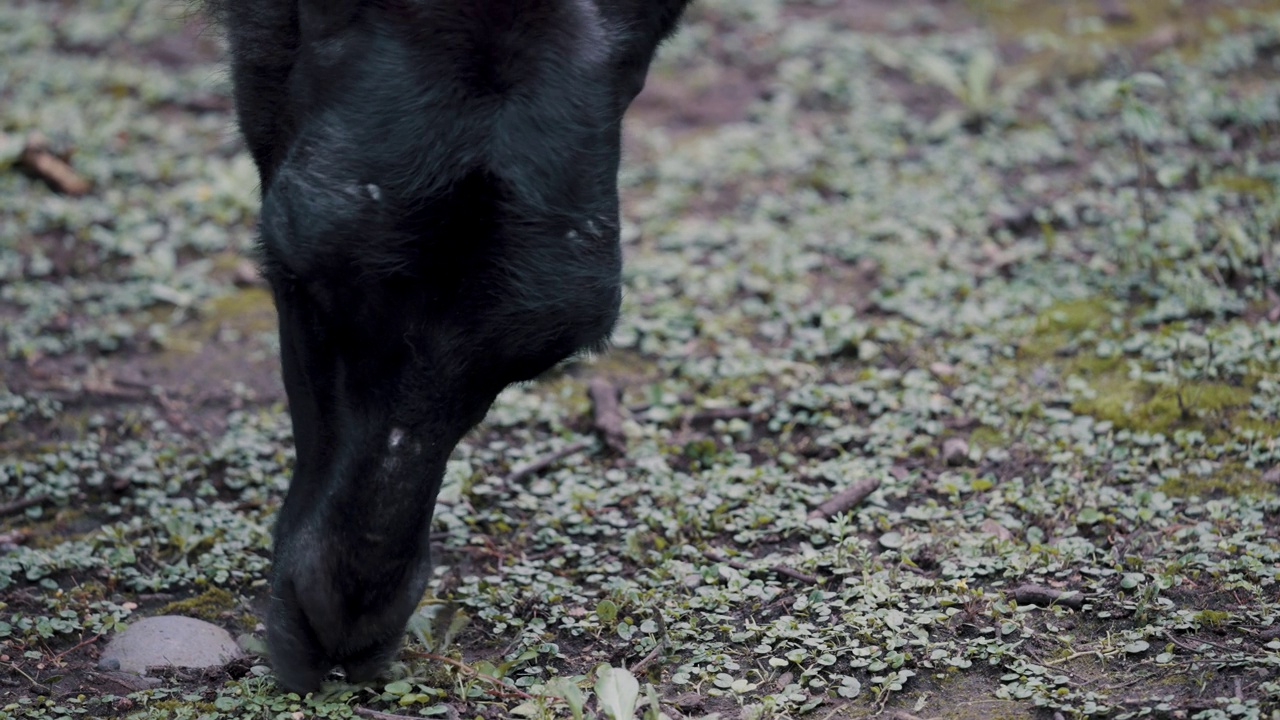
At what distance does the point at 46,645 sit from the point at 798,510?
7.23 ft

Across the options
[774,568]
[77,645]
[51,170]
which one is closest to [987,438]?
[774,568]

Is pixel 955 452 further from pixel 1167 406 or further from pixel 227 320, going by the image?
pixel 227 320

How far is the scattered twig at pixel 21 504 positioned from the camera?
171 inches

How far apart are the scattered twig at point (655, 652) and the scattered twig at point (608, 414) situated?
1.22 m

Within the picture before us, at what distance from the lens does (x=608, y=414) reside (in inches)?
193

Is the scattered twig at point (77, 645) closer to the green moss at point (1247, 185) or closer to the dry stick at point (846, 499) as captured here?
the dry stick at point (846, 499)

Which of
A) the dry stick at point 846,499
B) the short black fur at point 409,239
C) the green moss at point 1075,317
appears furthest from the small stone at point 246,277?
the green moss at point 1075,317

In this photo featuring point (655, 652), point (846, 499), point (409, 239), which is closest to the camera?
point (409, 239)

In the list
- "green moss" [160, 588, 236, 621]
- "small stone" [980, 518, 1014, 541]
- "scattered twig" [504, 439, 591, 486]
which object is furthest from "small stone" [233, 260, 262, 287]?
"small stone" [980, 518, 1014, 541]

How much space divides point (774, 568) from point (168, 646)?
1695 millimetres

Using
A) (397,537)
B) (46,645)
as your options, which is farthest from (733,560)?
(46,645)

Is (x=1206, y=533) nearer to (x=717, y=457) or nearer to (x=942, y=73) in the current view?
(x=717, y=457)

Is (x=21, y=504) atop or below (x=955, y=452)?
atop

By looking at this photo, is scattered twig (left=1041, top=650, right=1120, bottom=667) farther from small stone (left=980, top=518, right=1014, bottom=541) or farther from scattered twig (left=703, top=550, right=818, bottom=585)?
scattered twig (left=703, top=550, right=818, bottom=585)
